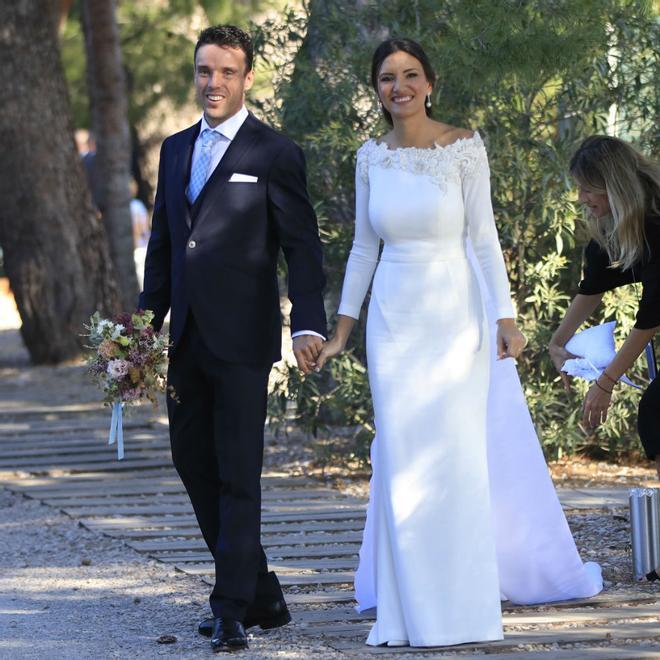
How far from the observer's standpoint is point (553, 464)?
339 inches

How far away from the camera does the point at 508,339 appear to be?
192 inches

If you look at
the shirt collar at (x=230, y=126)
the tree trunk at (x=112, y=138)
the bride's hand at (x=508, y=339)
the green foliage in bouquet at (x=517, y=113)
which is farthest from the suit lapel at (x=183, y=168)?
the tree trunk at (x=112, y=138)

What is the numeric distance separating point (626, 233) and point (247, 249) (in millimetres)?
1368

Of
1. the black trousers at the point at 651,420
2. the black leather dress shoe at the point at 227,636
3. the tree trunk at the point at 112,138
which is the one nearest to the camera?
the black leather dress shoe at the point at 227,636

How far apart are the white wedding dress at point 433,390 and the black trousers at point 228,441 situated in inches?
16.4

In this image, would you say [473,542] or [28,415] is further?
[28,415]

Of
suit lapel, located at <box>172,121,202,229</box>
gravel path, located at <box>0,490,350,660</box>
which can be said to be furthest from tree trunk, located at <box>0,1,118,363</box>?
suit lapel, located at <box>172,121,202,229</box>

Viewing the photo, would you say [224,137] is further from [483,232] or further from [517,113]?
[517,113]

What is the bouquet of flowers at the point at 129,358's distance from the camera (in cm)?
486

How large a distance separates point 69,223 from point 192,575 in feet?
24.3

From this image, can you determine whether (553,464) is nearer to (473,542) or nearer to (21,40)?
(473,542)

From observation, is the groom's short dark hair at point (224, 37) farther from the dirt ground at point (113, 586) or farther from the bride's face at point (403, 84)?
the dirt ground at point (113, 586)

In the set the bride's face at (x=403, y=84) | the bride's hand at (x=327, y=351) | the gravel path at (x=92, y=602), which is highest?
the bride's face at (x=403, y=84)

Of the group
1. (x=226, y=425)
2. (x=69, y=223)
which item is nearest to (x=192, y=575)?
(x=226, y=425)
